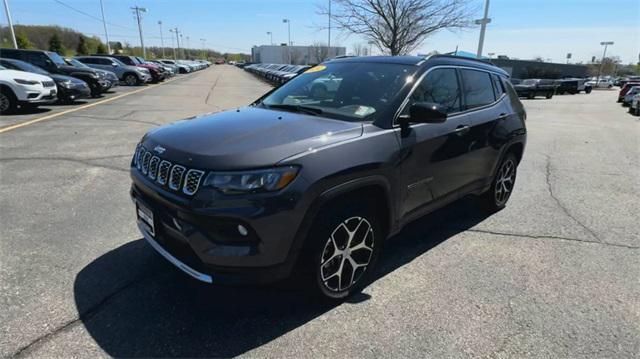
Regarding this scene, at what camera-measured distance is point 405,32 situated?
65.9ft

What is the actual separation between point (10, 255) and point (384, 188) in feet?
10.7

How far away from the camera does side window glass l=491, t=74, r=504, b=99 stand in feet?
15.1

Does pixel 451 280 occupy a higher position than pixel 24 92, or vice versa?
pixel 24 92

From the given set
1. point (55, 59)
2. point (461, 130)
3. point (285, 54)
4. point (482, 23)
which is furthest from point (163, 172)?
point (285, 54)

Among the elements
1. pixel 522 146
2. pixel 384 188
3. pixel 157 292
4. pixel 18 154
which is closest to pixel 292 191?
pixel 384 188

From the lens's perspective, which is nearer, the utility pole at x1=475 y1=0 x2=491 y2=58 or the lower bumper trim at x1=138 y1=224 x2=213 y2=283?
the lower bumper trim at x1=138 y1=224 x2=213 y2=283

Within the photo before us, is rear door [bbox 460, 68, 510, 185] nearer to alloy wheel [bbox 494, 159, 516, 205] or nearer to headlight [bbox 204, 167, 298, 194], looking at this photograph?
alloy wheel [bbox 494, 159, 516, 205]

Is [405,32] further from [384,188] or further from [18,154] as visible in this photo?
[384,188]

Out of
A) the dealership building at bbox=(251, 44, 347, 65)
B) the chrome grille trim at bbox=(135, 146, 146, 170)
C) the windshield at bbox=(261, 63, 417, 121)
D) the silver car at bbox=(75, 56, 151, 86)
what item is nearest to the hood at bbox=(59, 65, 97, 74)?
the silver car at bbox=(75, 56, 151, 86)

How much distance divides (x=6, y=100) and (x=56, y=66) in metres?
4.77

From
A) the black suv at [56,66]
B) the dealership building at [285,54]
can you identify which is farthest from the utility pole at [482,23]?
the dealership building at [285,54]

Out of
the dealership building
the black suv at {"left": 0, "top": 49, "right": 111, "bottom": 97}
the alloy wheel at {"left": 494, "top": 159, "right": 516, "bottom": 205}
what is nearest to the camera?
the alloy wheel at {"left": 494, "top": 159, "right": 516, "bottom": 205}

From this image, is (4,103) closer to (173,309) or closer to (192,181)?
(173,309)

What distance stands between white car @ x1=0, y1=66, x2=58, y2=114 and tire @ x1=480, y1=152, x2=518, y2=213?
12.2 m
